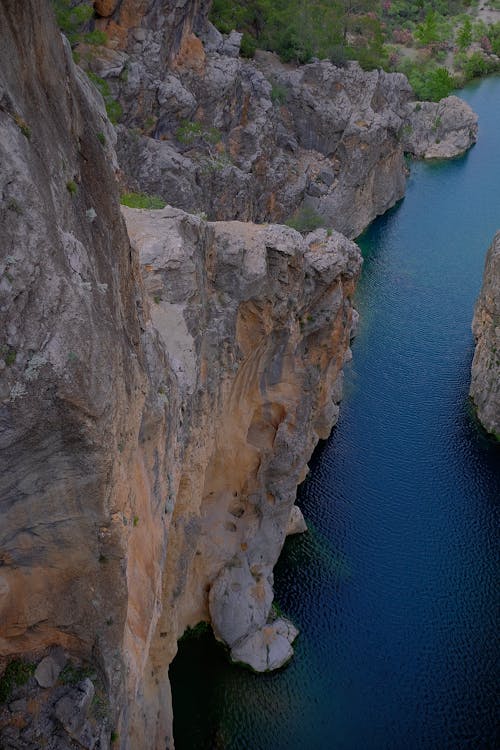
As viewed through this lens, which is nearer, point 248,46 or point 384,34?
point 248,46

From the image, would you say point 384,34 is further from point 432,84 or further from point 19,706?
point 19,706

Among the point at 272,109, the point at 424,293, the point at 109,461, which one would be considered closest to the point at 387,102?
the point at 272,109

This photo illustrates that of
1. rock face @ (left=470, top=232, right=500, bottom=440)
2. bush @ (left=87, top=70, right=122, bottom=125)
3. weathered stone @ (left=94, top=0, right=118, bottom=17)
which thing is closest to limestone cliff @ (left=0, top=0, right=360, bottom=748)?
bush @ (left=87, top=70, right=122, bottom=125)

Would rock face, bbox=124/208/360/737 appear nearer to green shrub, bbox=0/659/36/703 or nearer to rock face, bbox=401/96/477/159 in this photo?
green shrub, bbox=0/659/36/703

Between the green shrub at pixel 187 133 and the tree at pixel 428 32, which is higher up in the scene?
the tree at pixel 428 32

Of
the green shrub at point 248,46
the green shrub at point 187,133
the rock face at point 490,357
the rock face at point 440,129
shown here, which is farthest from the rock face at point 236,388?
the rock face at point 440,129

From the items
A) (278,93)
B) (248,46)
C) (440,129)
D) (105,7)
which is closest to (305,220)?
(278,93)

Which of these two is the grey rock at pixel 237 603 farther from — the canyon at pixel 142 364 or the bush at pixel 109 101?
the bush at pixel 109 101
